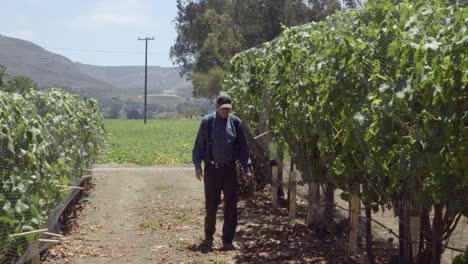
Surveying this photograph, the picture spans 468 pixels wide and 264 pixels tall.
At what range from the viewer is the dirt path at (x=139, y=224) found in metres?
8.30

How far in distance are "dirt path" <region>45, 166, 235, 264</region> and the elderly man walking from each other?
48cm

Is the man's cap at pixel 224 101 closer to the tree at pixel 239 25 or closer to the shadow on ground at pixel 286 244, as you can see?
the shadow on ground at pixel 286 244

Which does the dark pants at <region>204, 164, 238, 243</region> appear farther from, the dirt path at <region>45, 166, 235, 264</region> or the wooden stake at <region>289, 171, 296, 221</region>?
the wooden stake at <region>289, 171, 296, 221</region>

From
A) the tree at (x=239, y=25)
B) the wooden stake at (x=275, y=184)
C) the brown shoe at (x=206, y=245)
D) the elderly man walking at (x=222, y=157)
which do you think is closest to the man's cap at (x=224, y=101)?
the elderly man walking at (x=222, y=157)

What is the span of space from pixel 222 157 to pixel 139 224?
112 inches

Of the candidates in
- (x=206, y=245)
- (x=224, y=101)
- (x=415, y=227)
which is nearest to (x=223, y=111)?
(x=224, y=101)

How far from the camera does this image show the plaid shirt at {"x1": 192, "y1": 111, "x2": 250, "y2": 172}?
8.30 meters

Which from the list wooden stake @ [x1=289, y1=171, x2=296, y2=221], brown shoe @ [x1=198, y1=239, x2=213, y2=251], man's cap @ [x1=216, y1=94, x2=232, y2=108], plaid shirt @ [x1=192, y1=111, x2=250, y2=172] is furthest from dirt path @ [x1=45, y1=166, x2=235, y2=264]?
man's cap @ [x1=216, y1=94, x2=232, y2=108]

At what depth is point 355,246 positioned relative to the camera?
7719 mm

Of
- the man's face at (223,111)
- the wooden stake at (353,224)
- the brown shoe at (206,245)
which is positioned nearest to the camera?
the wooden stake at (353,224)

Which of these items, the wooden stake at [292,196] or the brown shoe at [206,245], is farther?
the wooden stake at [292,196]

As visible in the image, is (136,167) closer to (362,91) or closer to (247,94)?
(247,94)

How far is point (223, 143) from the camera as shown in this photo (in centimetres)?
828

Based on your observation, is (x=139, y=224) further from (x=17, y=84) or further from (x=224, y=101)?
(x=17, y=84)
